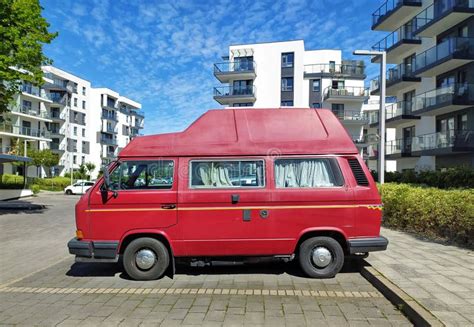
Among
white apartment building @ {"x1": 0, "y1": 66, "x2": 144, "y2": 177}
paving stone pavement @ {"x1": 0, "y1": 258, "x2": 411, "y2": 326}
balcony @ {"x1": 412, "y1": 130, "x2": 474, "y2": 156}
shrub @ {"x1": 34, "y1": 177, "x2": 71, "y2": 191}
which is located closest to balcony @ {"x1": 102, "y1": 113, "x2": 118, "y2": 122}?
white apartment building @ {"x1": 0, "y1": 66, "x2": 144, "y2": 177}

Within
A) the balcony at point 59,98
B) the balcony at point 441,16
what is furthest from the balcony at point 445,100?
the balcony at point 59,98

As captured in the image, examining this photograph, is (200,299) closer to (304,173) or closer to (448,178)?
(304,173)

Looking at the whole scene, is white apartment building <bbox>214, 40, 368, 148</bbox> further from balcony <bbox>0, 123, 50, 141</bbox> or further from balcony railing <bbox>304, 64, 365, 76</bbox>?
balcony <bbox>0, 123, 50, 141</bbox>

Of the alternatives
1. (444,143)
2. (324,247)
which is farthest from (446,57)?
(324,247)

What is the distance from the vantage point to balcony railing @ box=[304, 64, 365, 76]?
49.1m

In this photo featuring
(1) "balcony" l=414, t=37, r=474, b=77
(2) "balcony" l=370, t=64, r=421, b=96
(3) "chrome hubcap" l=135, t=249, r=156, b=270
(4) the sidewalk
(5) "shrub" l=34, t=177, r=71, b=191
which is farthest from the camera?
(5) "shrub" l=34, t=177, r=71, b=191

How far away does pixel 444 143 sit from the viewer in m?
25.7

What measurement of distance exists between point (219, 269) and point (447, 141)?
77.3 ft

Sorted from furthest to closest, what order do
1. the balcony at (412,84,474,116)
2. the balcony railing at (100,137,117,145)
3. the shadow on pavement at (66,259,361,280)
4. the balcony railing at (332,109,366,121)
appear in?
the balcony railing at (100,137,117,145) < the balcony railing at (332,109,366,121) < the balcony at (412,84,474,116) < the shadow on pavement at (66,259,361,280)

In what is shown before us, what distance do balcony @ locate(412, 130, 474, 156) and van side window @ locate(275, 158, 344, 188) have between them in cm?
2118

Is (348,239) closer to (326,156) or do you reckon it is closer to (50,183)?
(326,156)

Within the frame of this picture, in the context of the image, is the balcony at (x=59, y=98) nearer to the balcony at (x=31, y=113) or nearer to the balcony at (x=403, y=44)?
the balcony at (x=31, y=113)

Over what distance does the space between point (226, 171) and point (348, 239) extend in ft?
7.48

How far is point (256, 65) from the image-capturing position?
4934cm
